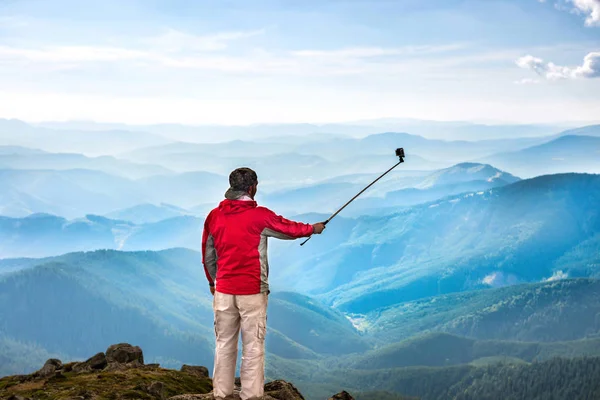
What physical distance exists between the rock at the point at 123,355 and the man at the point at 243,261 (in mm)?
26130

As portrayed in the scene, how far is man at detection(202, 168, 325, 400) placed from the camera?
1627 cm

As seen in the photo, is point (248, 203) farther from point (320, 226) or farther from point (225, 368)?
point (225, 368)

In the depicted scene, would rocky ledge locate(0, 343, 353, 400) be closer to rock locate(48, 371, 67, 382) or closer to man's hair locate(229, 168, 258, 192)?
rock locate(48, 371, 67, 382)

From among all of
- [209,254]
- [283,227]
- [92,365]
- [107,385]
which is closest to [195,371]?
[92,365]

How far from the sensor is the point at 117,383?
102 feet

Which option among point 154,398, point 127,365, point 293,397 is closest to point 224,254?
point 293,397

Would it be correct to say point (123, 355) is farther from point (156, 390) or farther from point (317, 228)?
point (317, 228)

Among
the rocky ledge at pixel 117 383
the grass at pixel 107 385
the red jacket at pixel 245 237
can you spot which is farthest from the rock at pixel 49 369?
the red jacket at pixel 245 237

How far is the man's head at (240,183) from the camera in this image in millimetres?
16312

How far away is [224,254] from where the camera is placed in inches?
652

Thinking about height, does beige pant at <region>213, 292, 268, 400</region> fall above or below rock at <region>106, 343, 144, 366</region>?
above

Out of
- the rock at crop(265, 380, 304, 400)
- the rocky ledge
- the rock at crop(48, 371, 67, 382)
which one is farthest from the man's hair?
the rock at crop(48, 371, 67, 382)

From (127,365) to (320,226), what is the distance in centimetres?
2711

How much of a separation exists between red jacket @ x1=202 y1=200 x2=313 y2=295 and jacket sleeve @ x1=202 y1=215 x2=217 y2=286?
27 cm
